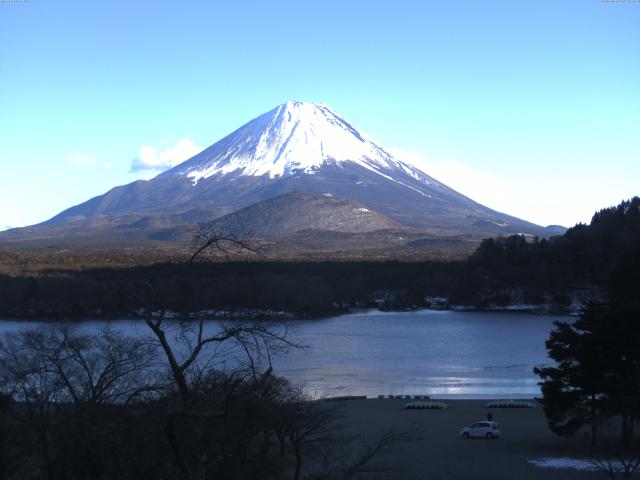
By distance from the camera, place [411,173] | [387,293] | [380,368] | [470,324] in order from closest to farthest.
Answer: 1. [380,368]
2. [470,324]
3. [387,293]
4. [411,173]

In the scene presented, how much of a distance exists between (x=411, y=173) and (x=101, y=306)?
94.7 m

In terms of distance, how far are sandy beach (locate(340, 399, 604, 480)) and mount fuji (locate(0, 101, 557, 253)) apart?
2730 inches

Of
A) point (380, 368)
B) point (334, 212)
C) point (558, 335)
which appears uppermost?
point (334, 212)

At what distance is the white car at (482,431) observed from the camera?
12.1 metres

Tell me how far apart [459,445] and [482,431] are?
25.8 inches

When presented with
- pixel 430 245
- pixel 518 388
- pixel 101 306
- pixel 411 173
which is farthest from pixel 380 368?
pixel 411 173

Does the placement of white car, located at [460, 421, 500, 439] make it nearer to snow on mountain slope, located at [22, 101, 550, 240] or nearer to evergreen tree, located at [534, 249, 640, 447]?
evergreen tree, located at [534, 249, 640, 447]

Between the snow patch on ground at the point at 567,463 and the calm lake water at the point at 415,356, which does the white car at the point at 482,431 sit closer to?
the snow patch on ground at the point at 567,463

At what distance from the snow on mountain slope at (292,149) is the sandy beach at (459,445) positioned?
Answer: 4021 inches

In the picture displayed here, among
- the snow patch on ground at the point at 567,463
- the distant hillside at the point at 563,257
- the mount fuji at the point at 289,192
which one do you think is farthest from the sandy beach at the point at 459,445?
the mount fuji at the point at 289,192

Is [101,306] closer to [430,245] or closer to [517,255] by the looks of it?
[517,255]

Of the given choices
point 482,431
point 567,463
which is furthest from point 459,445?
point 567,463

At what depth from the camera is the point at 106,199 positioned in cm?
12669

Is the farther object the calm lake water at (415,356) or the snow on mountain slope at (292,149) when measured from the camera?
the snow on mountain slope at (292,149)
